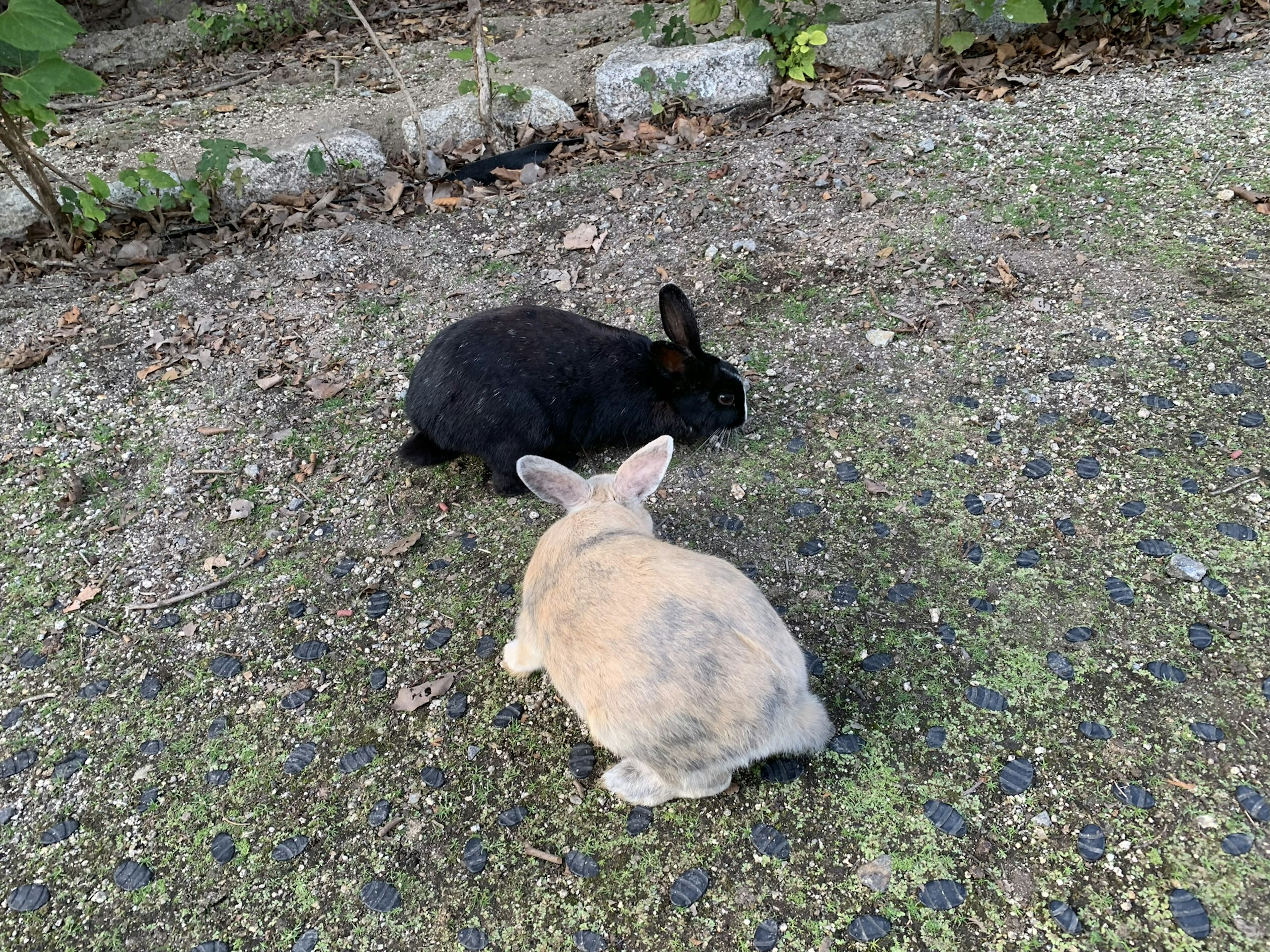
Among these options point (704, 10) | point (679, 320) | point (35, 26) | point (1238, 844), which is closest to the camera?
point (1238, 844)

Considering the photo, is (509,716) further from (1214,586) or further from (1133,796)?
(1214,586)

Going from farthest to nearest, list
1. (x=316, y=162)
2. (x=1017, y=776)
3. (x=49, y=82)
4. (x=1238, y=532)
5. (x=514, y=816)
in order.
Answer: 1. (x=316, y=162)
2. (x=49, y=82)
3. (x=1238, y=532)
4. (x=514, y=816)
5. (x=1017, y=776)

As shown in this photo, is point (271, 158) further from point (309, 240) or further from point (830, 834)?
point (830, 834)

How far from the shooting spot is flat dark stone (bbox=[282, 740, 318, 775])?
282 cm

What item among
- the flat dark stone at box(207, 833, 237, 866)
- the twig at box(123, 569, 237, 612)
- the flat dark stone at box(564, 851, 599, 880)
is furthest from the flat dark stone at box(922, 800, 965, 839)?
the twig at box(123, 569, 237, 612)

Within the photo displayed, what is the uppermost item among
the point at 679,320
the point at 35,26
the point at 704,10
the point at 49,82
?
the point at 35,26

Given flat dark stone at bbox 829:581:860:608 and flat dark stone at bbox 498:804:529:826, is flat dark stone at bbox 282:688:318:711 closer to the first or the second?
flat dark stone at bbox 498:804:529:826

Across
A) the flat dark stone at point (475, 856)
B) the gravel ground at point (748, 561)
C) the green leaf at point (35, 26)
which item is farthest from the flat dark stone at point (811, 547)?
the green leaf at point (35, 26)

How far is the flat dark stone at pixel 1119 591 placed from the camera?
9.60 feet

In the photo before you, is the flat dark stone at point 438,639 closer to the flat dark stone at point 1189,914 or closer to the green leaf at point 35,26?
the flat dark stone at point 1189,914

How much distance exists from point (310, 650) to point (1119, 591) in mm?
3146

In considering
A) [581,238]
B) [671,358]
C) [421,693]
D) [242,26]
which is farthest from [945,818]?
[242,26]

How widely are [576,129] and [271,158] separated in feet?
7.40

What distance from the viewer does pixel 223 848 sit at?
104 inches
